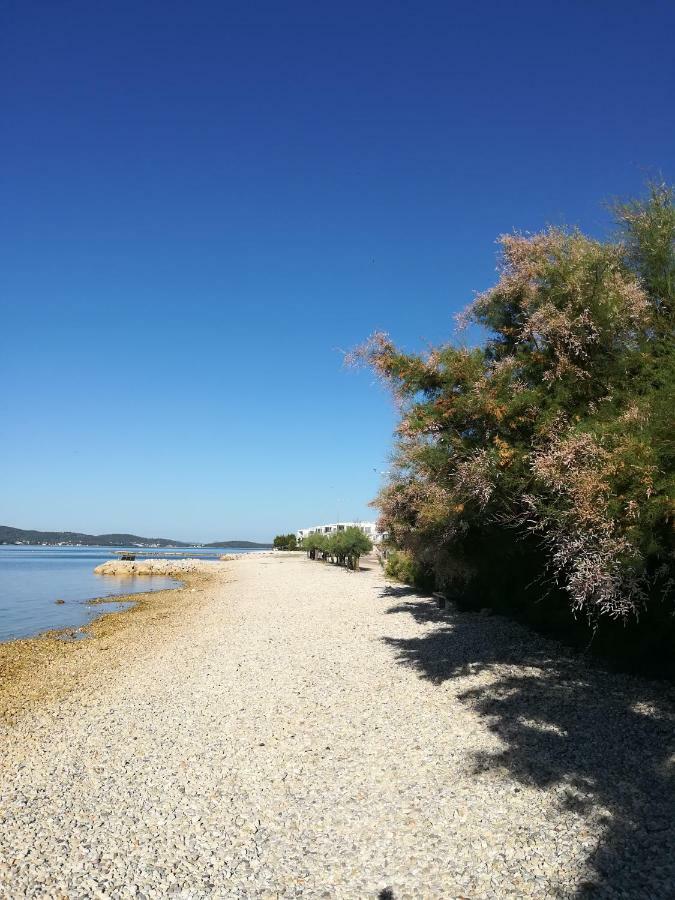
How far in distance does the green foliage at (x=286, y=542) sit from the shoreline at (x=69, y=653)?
285 feet

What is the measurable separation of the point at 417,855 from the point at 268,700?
5.28 m

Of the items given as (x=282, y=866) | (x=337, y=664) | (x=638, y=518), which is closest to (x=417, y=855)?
(x=282, y=866)

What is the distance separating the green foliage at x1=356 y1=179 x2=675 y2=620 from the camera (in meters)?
6.36

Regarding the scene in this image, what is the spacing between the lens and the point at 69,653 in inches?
635

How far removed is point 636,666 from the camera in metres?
10.1

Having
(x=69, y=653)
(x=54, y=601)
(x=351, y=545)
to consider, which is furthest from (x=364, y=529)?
(x=69, y=653)

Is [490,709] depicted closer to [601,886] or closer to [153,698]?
[601,886]

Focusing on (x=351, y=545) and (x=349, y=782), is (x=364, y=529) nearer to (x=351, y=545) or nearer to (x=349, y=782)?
(x=351, y=545)

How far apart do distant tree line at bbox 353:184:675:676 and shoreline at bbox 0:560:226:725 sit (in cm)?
901

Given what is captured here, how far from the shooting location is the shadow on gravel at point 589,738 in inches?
194

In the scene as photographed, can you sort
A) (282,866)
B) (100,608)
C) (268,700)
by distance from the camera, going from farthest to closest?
(100,608), (268,700), (282,866)

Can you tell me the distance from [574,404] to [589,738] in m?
4.52

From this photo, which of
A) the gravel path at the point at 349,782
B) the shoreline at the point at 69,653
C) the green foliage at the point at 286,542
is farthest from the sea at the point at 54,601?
the green foliage at the point at 286,542

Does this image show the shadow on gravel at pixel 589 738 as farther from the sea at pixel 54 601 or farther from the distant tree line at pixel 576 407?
the sea at pixel 54 601
